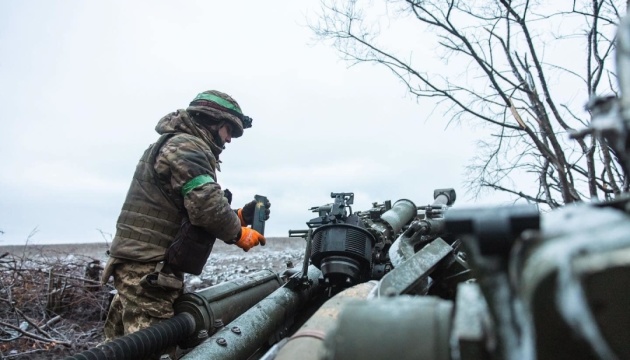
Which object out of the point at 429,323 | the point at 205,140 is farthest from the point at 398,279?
the point at 205,140

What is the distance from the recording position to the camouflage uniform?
3633 mm

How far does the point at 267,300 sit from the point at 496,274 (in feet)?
9.33

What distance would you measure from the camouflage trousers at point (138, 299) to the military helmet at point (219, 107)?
4.16 ft

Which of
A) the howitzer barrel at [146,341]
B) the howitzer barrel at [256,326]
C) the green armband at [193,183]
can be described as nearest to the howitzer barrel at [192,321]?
the howitzer barrel at [146,341]

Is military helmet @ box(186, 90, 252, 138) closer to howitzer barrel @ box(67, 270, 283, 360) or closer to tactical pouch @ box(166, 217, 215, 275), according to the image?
tactical pouch @ box(166, 217, 215, 275)

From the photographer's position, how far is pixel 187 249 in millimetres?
3715

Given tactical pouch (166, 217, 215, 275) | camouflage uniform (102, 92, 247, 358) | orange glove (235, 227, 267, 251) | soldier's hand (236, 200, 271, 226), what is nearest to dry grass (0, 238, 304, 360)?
soldier's hand (236, 200, 271, 226)

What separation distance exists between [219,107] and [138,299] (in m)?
1.60

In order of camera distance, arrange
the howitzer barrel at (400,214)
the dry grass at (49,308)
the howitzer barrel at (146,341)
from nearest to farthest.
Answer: the howitzer barrel at (146,341) < the howitzer barrel at (400,214) < the dry grass at (49,308)

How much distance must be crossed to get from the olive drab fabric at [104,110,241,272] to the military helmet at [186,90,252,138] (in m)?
0.32

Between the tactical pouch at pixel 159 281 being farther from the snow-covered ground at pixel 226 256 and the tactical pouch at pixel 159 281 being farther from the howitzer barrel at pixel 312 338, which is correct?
the snow-covered ground at pixel 226 256

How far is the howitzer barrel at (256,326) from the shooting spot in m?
2.93

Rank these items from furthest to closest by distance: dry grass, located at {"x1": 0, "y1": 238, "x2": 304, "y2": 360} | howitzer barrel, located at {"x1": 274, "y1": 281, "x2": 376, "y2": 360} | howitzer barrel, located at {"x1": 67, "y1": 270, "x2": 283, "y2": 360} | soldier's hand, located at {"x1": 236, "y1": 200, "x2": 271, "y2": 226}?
dry grass, located at {"x1": 0, "y1": 238, "x2": 304, "y2": 360} < soldier's hand, located at {"x1": 236, "y1": 200, "x2": 271, "y2": 226} < howitzer barrel, located at {"x1": 67, "y1": 270, "x2": 283, "y2": 360} < howitzer barrel, located at {"x1": 274, "y1": 281, "x2": 376, "y2": 360}

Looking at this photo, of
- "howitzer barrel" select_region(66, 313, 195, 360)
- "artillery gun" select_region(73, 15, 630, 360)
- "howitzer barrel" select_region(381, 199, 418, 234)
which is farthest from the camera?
"howitzer barrel" select_region(381, 199, 418, 234)
